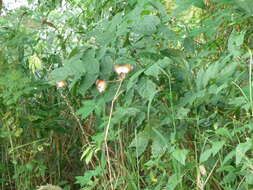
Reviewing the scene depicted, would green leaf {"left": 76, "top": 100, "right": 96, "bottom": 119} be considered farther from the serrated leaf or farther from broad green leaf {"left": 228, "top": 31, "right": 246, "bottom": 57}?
broad green leaf {"left": 228, "top": 31, "right": 246, "bottom": 57}

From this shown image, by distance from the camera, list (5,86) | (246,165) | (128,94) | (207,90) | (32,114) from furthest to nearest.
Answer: (32,114) < (5,86) < (128,94) < (207,90) < (246,165)

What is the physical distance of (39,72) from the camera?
2.51 m

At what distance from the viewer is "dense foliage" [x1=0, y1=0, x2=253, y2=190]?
60.2 inches

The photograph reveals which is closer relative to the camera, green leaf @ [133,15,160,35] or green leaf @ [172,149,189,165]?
green leaf @ [172,149,189,165]

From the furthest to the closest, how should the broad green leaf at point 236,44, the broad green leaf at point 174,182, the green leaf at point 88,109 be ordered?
the green leaf at point 88,109, the broad green leaf at point 174,182, the broad green leaf at point 236,44

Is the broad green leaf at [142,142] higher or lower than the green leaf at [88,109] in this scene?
lower

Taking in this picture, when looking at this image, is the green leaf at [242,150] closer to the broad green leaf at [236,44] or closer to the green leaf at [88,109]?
the broad green leaf at [236,44]

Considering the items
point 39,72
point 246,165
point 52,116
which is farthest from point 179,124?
point 39,72

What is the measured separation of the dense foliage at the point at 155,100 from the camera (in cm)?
153

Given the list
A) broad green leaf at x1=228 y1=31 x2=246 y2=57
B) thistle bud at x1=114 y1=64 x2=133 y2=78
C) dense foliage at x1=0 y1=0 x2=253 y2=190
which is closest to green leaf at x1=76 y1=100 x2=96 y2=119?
dense foliage at x1=0 y1=0 x2=253 y2=190

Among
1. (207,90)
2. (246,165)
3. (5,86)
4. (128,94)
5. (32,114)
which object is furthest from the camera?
(32,114)

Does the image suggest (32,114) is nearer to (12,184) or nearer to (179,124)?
(12,184)

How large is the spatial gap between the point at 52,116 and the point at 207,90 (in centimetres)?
103

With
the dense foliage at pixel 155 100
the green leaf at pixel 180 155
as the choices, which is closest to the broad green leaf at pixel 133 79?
the dense foliage at pixel 155 100
